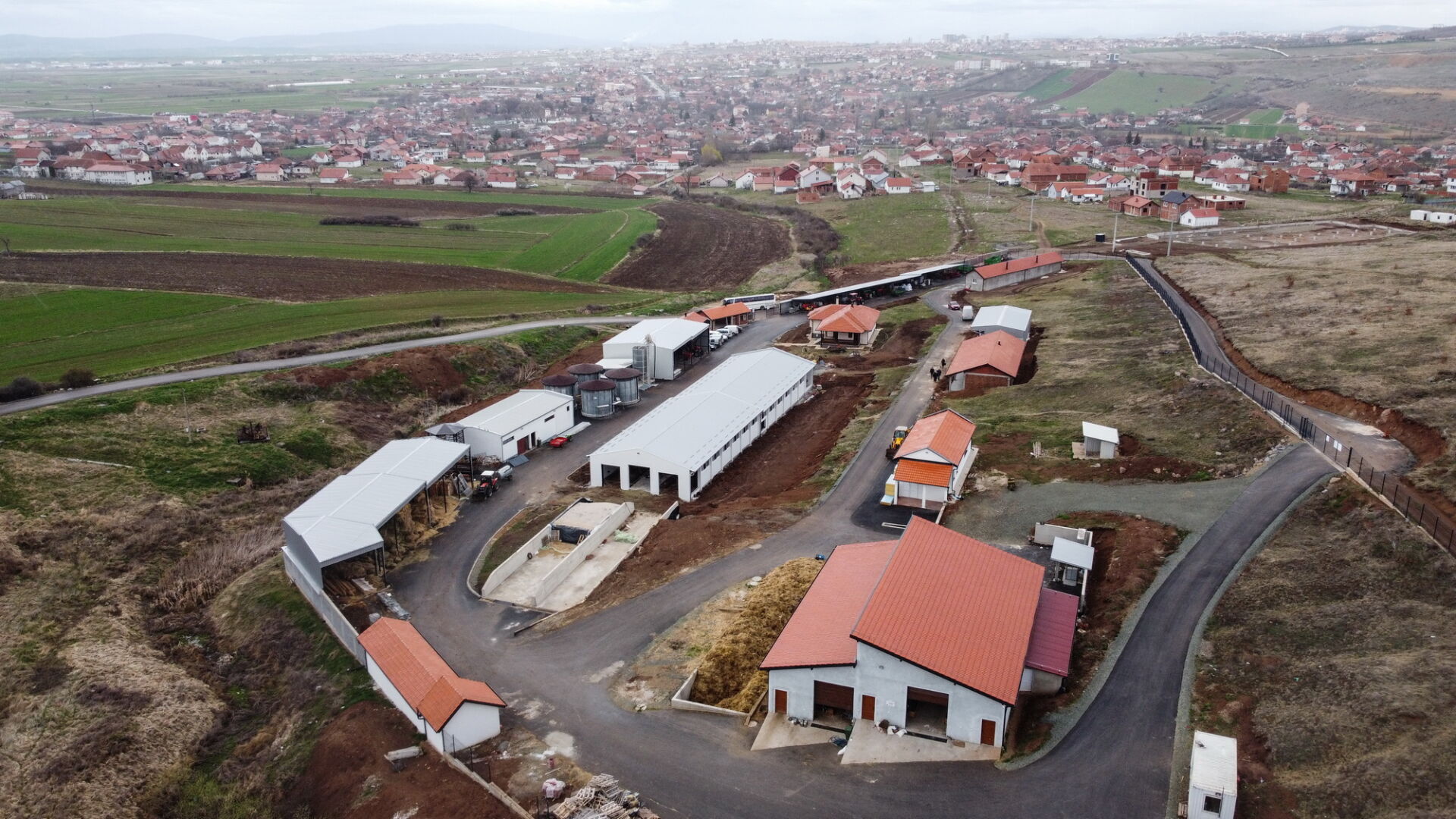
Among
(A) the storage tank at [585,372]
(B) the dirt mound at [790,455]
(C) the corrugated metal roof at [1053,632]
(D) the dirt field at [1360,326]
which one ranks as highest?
(D) the dirt field at [1360,326]

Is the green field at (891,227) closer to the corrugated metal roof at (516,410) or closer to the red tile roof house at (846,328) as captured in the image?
the red tile roof house at (846,328)

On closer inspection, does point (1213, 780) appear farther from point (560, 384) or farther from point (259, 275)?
point (259, 275)

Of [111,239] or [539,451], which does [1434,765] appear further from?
[111,239]

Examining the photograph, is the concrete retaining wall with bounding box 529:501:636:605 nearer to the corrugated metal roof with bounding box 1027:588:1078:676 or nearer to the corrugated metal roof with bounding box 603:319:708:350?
the corrugated metal roof with bounding box 1027:588:1078:676

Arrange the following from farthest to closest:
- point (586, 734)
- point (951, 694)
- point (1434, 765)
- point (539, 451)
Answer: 1. point (539, 451)
2. point (586, 734)
3. point (951, 694)
4. point (1434, 765)

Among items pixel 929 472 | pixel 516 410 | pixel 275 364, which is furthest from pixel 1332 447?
pixel 275 364

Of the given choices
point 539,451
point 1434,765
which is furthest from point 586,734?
point 539,451

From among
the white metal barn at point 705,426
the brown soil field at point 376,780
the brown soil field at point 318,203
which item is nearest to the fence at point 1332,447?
the white metal barn at point 705,426
